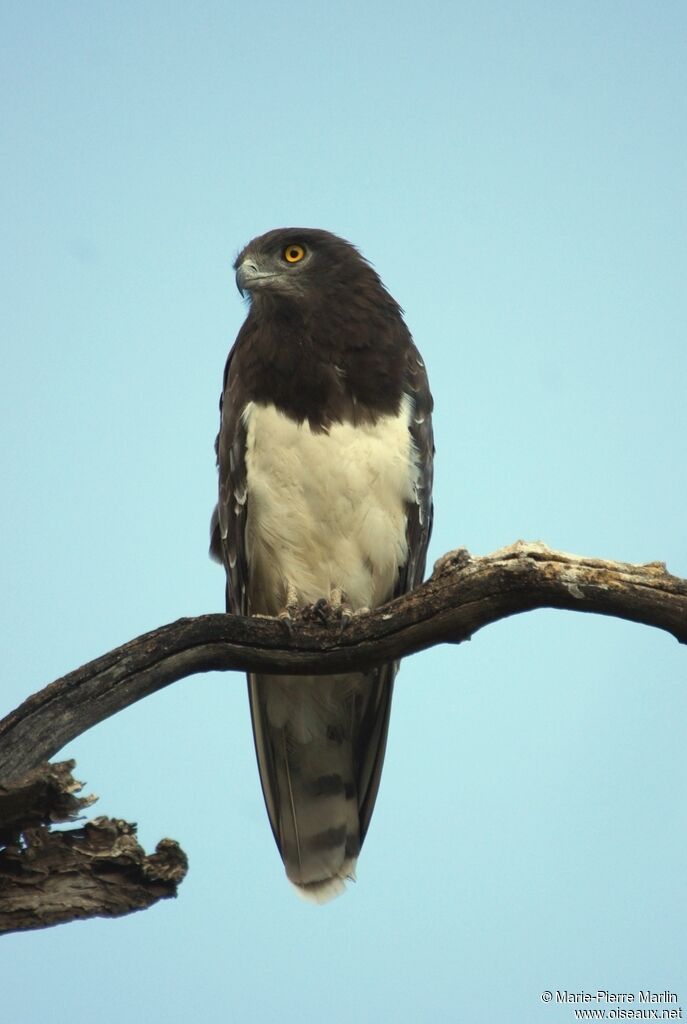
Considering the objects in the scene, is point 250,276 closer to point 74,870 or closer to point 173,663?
point 173,663

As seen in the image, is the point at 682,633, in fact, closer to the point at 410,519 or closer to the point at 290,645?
the point at 290,645

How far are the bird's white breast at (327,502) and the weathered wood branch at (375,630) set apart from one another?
57.5 inches

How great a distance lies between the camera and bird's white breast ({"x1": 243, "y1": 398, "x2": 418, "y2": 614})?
747 cm

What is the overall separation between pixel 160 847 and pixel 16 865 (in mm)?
607

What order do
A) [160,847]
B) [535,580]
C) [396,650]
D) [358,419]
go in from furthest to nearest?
[358,419], [396,650], [535,580], [160,847]

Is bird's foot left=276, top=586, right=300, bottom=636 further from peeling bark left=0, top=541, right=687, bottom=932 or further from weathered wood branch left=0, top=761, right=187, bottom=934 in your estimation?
weathered wood branch left=0, top=761, right=187, bottom=934

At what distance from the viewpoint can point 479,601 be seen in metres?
5.76

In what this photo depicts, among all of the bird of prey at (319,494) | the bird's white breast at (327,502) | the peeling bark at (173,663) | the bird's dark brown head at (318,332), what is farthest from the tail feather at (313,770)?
the peeling bark at (173,663)

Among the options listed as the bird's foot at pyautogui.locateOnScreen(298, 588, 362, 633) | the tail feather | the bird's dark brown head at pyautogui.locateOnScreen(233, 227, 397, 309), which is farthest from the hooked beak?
the bird's foot at pyautogui.locateOnScreen(298, 588, 362, 633)

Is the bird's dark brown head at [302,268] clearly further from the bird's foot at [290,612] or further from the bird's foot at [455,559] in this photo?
the bird's foot at [455,559]

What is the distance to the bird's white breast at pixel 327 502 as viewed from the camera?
7469mm

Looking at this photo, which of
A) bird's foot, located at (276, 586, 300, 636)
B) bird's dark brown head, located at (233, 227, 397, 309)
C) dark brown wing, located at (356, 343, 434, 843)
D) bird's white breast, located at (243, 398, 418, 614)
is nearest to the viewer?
bird's foot, located at (276, 586, 300, 636)

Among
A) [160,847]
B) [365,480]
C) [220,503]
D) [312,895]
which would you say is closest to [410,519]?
[365,480]

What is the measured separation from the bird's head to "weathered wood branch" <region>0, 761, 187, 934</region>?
12.8ft
